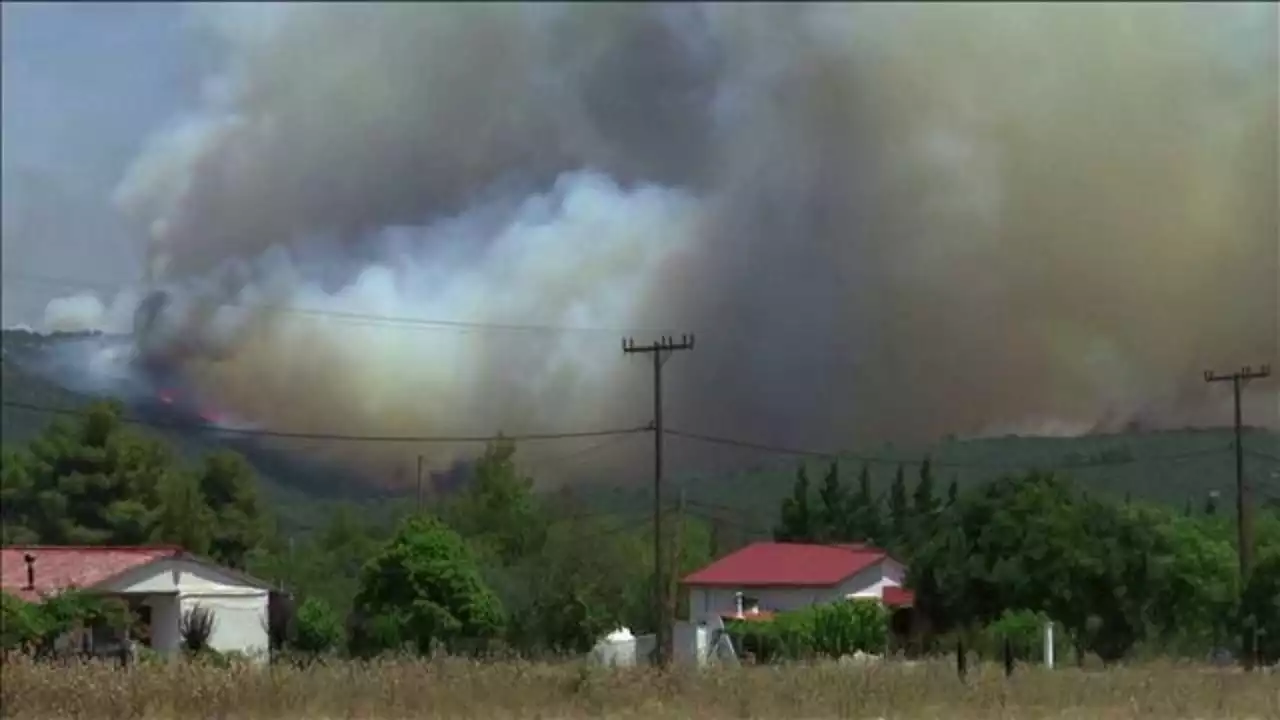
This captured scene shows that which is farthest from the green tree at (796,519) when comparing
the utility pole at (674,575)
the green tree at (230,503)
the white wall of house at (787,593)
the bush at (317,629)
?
the bush at (317,629)

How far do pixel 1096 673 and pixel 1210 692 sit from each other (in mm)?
3755

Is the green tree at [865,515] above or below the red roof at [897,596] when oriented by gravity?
above

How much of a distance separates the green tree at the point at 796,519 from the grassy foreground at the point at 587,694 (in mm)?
48504

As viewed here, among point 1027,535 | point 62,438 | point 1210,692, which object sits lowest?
point 1210,692

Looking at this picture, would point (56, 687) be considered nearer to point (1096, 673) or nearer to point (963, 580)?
point (1096, 673)

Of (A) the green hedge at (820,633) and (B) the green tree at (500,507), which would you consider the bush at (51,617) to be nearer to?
(A) the green hedge at (820,633)

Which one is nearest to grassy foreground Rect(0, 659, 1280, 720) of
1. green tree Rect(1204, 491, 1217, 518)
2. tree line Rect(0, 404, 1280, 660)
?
tree line Rect(0, 404, 1280, 660)

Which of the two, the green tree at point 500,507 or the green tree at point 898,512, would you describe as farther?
the green tree at point 500,507

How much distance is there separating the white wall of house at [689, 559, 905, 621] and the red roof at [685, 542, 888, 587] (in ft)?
0.73

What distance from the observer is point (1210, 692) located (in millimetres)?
21812

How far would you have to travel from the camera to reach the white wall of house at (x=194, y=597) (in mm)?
39750

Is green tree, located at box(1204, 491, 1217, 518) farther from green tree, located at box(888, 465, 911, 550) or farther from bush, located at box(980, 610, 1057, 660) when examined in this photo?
green tree, located at box(888, 465, 911, 550)

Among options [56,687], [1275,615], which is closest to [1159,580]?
[1275,615]

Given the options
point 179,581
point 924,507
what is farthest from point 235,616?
point 924,507
